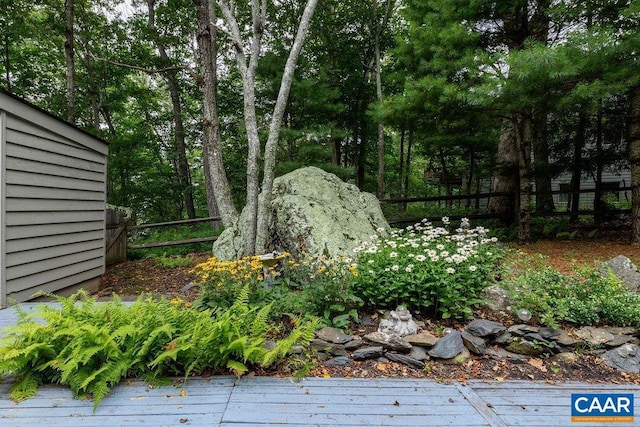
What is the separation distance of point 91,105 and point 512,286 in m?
13.1

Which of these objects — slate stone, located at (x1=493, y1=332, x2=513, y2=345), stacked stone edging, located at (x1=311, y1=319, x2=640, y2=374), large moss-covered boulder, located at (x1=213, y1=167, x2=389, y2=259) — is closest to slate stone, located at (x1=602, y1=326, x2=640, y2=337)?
stacked stone edging, located at (x1=311, y1=319, x2=640, y2=374)

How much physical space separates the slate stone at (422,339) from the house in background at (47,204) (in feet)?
10.9

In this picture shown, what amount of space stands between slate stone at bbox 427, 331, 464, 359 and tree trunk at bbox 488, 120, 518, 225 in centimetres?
595

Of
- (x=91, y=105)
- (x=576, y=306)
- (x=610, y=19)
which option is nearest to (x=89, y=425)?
(x=576, y=306)

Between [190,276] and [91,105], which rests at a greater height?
[91,105]

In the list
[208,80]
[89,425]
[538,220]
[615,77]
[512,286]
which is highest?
[208,80]

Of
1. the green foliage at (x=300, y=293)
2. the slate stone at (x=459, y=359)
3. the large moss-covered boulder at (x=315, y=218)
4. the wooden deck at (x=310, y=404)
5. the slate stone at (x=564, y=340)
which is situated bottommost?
Result: the wooden deck at (x=310, y=404)

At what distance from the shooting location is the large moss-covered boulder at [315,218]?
439 centimetres

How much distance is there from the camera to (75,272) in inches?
184

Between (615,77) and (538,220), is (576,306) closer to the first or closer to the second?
(615,77)

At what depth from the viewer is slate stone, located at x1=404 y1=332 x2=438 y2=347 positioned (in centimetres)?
269

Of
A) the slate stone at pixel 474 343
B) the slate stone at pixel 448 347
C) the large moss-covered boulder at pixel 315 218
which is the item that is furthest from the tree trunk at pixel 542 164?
the slate stone at pixel 448 347

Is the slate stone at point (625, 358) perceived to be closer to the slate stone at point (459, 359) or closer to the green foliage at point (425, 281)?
the green foliage at point (425, 281)

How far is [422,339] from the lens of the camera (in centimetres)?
271
